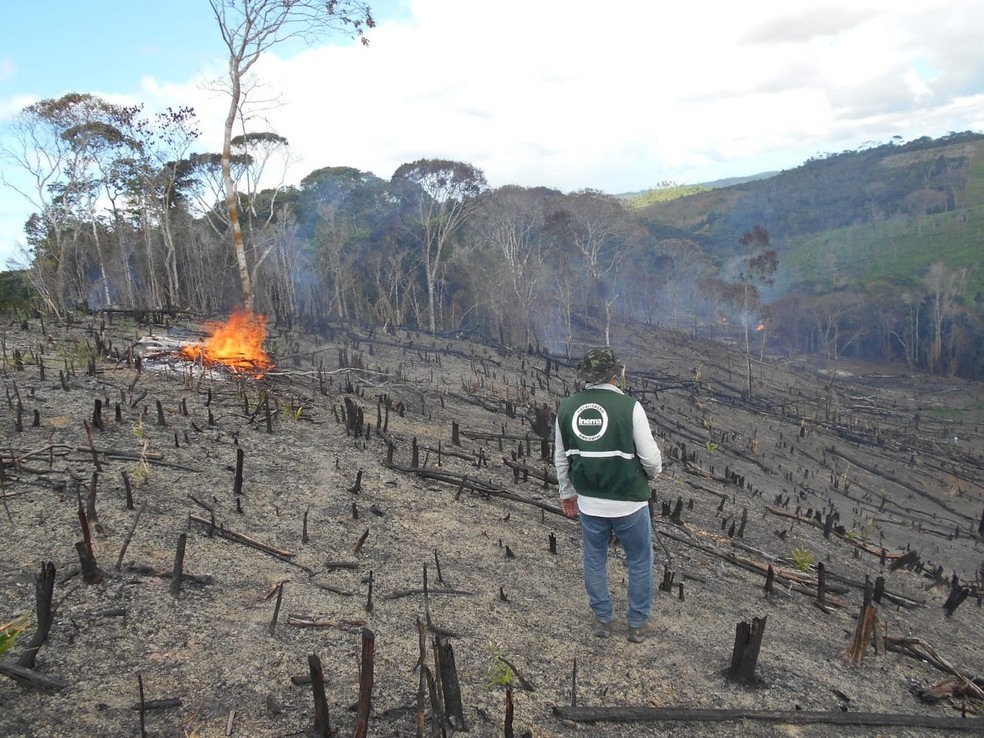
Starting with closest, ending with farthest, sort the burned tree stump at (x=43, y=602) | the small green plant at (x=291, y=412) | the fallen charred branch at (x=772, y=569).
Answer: the burned tree stump at (x=43, y=602), the fallen charred branch at (x=772, y=569), the small green plant at (x=291, y=412)

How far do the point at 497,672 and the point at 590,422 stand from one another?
5.39 ft

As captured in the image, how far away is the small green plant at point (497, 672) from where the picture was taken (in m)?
3.51

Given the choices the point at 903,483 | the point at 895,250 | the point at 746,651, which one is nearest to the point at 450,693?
the point at 746,651

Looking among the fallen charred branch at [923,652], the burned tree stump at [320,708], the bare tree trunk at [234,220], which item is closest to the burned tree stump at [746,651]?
the fallen charred branch at [923,652]

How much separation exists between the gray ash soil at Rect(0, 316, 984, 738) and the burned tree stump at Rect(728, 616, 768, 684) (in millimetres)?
92

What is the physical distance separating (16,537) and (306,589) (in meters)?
2.16

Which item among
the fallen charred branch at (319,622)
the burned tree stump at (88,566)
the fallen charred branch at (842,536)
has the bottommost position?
the fallen charred branch at (842,536)

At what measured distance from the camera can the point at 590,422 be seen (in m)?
4.16

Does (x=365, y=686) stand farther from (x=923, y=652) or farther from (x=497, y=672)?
(x=923, y=652)

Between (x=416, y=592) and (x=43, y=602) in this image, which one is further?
(x=416, y=592)

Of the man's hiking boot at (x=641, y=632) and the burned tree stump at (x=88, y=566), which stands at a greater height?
the burned tree stump at (x=88, y=566)

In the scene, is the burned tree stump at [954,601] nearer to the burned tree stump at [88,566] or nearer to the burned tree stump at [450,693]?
the burned tree stump at [450,693]

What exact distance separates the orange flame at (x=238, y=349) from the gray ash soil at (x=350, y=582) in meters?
0.30

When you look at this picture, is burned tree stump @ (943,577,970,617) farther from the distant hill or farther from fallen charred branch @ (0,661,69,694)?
the distant hill
